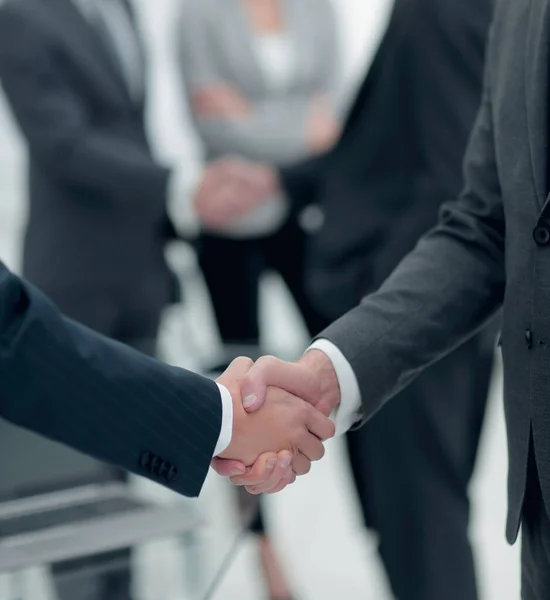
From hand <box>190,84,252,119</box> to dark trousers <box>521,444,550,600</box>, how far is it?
162 cm

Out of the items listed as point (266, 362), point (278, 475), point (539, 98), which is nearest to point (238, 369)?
point (266, 362)

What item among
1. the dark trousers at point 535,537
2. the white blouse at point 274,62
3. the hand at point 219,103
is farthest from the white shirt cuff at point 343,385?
the hand at point 219,103

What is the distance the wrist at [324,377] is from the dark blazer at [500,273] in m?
0.03

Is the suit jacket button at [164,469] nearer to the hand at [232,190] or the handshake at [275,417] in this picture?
the handshake at [275,417]

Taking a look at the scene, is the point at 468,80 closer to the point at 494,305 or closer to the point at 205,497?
the point at 494,305

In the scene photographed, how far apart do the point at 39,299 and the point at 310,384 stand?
0.38m

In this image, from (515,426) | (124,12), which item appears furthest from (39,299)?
(124,12)

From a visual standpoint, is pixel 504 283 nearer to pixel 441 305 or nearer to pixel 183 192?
pixel 441 305

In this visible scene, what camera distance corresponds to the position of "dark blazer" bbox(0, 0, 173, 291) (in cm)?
223

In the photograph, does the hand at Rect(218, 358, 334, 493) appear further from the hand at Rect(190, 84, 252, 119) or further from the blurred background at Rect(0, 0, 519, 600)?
the hand at Rect(190, 84, 252, 119)

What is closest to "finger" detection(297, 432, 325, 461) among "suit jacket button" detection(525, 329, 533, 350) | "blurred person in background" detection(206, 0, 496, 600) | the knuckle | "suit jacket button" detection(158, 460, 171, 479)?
the knuckle

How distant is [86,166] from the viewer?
2273mm

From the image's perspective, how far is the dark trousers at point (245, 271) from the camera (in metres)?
2.43

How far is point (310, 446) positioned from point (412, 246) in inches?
26.5
